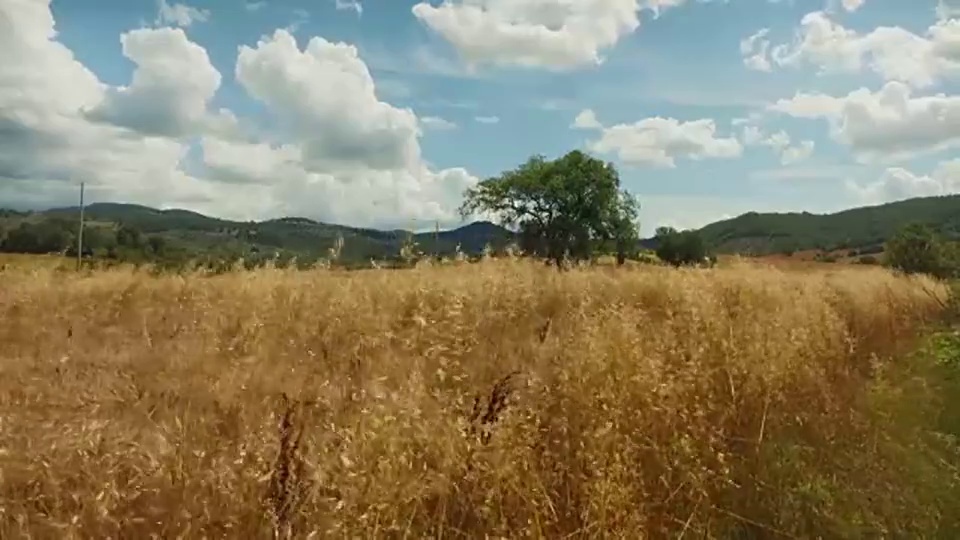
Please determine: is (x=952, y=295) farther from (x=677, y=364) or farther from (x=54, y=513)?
(x=54, y=513)

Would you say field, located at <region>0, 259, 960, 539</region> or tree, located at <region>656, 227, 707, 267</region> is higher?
tree, located at <region>656, 227, 707, 267</region>

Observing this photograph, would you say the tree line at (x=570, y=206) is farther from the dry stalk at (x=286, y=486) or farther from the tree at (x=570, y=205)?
the dry stalk at (x=286, y=486)

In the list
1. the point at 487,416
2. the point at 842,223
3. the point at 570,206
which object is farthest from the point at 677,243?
the point at 842,223

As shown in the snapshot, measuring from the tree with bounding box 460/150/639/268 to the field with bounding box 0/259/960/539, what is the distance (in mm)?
39746

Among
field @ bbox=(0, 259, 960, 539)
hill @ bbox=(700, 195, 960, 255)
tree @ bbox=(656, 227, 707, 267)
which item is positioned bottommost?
field @ bbox=(0, 259, 960, 539)

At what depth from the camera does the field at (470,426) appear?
2311 mm

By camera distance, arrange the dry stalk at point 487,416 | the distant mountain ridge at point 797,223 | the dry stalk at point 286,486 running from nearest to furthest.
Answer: the dry stalk at point 286,486 < the dry stalk at point 487,416 < the distant mountain ridge at point 797,223

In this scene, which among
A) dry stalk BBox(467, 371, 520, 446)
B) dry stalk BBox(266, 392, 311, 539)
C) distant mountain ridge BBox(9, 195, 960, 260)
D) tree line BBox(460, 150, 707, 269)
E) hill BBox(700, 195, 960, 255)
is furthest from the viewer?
hill BBox(700, 195, 960, 255)

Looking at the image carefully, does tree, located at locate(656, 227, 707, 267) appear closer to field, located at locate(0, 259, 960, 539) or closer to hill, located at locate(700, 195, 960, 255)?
Result: hill, located at locate(700, 195, 960, 255)

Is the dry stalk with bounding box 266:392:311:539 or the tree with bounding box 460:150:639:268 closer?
the dry stalk with bounding box 266:392:311:539

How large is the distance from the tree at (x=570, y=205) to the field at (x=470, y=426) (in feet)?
130

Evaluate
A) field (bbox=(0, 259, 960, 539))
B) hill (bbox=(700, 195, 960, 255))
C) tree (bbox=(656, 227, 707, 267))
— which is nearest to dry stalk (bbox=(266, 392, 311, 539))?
field (bbox=(0, 259, 960, 539))

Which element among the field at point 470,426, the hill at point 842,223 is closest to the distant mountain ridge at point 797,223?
the hill at point 842,223

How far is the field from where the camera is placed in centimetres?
231
